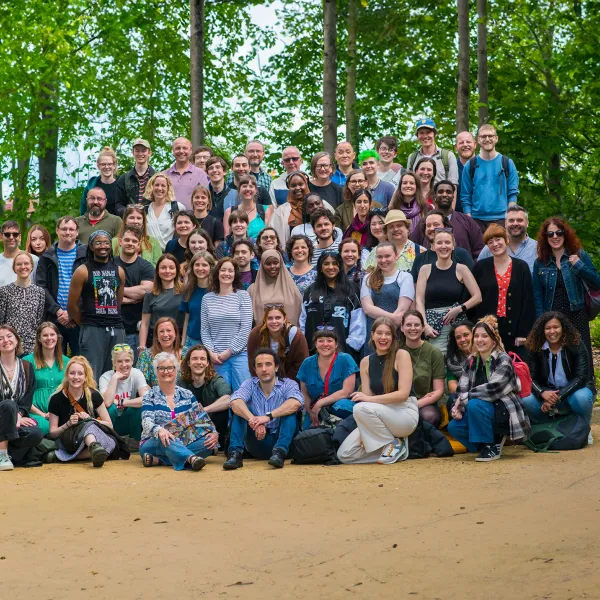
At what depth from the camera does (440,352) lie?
997 cm

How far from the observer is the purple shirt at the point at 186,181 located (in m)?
12.4

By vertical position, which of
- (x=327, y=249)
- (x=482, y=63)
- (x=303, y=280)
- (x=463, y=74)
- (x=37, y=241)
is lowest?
(x=303, y=280)

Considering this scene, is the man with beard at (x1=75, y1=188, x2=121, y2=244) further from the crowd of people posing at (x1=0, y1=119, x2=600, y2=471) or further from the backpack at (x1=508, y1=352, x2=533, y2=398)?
the backpack at (x1=508, y1=352, x2=533, y2=398)

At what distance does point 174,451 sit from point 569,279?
384 centimetres

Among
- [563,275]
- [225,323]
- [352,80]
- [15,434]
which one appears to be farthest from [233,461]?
[352,80]

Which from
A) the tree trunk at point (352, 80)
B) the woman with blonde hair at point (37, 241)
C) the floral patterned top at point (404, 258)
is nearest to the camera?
the floral patterned top at point (404, 258)

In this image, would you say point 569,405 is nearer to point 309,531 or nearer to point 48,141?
point 309,531

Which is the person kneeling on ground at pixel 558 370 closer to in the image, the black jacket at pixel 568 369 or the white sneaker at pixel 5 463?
the black jacket at pixel 568 369

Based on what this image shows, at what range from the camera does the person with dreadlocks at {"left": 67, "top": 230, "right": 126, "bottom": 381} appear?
10.7 meters

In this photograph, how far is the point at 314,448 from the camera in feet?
30.9

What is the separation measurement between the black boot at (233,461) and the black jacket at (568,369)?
2.62 meters

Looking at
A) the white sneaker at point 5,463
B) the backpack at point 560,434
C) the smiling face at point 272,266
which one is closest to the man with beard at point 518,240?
the backpack at point 560,434

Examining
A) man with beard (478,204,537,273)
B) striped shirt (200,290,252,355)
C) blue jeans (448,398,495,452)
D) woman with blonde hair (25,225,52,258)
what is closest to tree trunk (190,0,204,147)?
woman with blonde hair (25,225,52,258)

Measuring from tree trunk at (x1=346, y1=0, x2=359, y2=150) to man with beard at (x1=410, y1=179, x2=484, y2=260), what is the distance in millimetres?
12151
